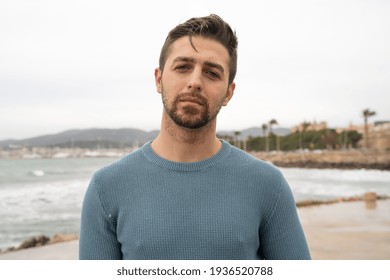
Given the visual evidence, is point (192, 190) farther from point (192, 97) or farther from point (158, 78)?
point (158, 78)

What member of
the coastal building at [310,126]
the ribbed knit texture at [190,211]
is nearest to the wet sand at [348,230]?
the ribbed knit texture at [190,211]

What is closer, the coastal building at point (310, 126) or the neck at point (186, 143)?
the neck at point (186, 143)

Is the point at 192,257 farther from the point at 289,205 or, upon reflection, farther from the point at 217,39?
the point at 217,39

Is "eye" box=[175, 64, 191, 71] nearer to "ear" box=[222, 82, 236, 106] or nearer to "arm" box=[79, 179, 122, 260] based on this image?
"ear" box=[222, 82, 236, 106]

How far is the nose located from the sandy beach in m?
5.94

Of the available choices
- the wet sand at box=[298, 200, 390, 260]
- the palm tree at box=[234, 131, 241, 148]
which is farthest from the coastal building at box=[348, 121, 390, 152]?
the wet sand at box=[298, 200, 390, 260]

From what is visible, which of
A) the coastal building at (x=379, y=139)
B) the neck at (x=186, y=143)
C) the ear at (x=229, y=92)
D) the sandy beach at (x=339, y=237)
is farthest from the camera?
the coastal building at (x=379, y=139)

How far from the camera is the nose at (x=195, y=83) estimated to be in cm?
153

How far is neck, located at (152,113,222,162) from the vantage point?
1.58 m

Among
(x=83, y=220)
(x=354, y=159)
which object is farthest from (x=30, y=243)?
(x=354, y=159)

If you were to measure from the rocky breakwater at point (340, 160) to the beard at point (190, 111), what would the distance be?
4984cm

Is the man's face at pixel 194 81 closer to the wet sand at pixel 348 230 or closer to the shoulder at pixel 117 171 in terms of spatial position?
the shoulder at pixel 117 171
